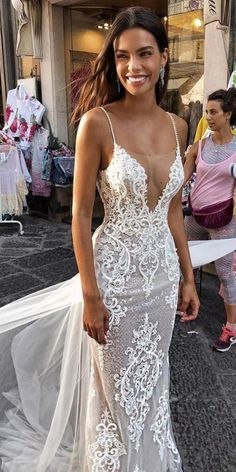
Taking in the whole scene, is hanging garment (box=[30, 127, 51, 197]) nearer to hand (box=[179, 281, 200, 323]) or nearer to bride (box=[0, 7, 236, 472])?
bride (box=[0, 7, 236, 472])

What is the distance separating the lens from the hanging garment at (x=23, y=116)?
22.0 ft

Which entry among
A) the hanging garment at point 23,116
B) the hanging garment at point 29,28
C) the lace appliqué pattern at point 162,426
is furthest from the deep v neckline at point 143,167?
the hanging garment at point 29,28

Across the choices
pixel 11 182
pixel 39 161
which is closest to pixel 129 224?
pixel 11 182

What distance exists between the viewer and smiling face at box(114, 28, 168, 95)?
136 cm

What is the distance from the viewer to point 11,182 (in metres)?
5.80

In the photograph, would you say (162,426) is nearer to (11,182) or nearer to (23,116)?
(11,182)

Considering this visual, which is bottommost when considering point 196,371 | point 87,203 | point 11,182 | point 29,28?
point 196,371

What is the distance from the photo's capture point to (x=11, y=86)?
296 inches

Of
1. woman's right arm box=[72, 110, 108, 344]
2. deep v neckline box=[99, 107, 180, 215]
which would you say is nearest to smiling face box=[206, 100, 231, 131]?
deep v neckline box=[99, 107, 180, 215]

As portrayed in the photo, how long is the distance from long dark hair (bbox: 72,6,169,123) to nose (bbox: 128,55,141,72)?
95 mm

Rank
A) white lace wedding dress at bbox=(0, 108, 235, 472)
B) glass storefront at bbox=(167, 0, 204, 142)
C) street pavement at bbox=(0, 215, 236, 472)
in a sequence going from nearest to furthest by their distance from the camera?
white lace wedding dress at bbox=(0, 108, 235, 472) → street pavement at bbox=(0, 215, 236, 472) → glass storefront at bbox=(167, 0, 204, 142)

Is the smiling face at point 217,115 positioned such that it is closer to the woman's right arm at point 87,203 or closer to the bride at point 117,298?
the bride at point 117,298

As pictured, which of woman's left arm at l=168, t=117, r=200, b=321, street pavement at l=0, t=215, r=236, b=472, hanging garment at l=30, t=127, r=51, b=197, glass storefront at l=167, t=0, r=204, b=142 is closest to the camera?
woman's left arm at l=168, t=117, r=200, b=321

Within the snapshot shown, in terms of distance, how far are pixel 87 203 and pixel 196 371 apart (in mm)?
1828
